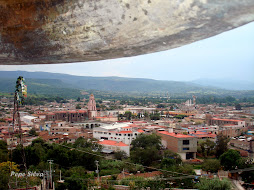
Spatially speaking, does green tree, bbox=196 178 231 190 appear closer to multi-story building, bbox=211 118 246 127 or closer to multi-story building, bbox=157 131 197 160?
multi-story building, bbox=157 131 197 160

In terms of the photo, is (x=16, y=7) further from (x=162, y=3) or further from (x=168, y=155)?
(x=168, y=155)

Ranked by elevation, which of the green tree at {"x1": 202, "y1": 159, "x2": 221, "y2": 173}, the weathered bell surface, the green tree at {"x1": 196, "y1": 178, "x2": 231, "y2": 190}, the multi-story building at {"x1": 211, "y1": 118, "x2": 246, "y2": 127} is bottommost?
the multi-story building at {"x1": 211, "y1": 118, "x2": 246, "y2": 127}

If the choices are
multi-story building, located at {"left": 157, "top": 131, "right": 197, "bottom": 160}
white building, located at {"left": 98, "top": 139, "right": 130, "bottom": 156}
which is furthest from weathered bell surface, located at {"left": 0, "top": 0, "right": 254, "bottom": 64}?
multi-story building, located at {"left": 157, "top": 131, "right": 197, "bottom": 160}

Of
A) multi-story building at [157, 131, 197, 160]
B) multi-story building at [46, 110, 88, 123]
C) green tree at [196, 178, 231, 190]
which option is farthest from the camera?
multi-story building at [46, 110, 88, 123]

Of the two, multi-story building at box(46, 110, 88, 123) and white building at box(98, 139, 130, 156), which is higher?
white building at box(98, 139, 130, 156)

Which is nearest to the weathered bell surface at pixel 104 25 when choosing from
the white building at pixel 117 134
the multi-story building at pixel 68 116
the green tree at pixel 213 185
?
the green tree at pixel 213 185

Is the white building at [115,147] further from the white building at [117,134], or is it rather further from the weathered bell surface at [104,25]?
the weathered bell surface at [104,25]

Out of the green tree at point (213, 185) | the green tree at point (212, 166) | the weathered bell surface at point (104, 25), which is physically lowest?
the green tree at point (212, 166)

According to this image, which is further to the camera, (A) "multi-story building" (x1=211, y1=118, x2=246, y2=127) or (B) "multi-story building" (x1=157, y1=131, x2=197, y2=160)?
(A) "multi-story building" (x1=211, y1=118, x2=246, y2=127)

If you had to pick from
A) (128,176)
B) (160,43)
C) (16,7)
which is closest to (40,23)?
(16,7)
